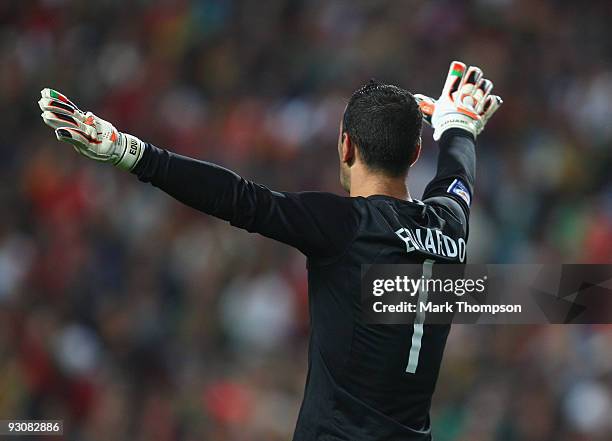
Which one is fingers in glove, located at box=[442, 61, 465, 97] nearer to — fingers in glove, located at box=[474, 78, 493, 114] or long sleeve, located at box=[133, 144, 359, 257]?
fingers in glove, located at box=[474, 78, 493, 114]

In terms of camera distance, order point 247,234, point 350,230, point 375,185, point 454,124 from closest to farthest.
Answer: point 350,230 → point 375,185 → point 454,124 → point 247,234

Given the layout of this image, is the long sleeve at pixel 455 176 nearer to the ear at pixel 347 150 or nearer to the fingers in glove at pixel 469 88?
the fingers in glove at pixel 469 88

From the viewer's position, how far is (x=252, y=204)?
248cm

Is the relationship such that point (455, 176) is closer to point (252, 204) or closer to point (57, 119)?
point (252, 204)

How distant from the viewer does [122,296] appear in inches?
271

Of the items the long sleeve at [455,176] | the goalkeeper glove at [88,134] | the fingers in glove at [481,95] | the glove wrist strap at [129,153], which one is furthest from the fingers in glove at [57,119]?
the fingers in glove at [481,95]

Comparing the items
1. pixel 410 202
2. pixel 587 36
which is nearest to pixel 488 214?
pixel 587 36

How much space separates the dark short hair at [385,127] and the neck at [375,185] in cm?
2

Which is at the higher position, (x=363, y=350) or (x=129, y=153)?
(x=129, y=153)

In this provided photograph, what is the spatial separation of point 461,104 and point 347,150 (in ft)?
2.43

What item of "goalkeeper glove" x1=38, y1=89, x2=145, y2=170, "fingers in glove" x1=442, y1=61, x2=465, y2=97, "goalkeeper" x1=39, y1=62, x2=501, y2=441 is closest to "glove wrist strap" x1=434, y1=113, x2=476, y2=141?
"fingers in glove" x1=442, y1=61, x2=465, y2=97

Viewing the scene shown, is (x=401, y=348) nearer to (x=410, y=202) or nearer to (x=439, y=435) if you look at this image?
(x=410, y=202)

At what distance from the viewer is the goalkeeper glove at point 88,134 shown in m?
2.42

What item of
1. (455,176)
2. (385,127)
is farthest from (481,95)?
(385,127)
